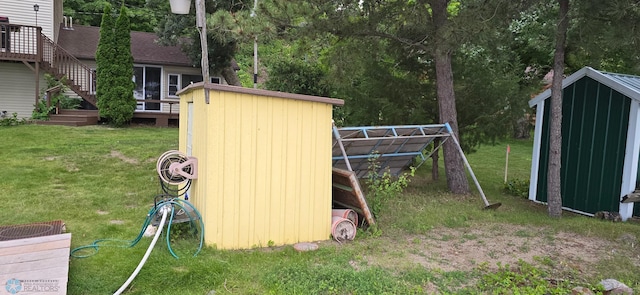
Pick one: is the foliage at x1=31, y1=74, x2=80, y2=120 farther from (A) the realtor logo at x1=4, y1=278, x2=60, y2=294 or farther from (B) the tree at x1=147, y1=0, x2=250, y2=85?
(A) the realtor logo at x1=4, y1=278, x2=60, y2=294

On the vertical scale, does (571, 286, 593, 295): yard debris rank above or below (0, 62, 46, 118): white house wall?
below

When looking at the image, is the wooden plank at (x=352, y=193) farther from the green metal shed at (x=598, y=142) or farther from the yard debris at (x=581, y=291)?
the green metal shed at (x=598, y=142)

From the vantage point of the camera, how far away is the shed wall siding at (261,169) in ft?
15.5

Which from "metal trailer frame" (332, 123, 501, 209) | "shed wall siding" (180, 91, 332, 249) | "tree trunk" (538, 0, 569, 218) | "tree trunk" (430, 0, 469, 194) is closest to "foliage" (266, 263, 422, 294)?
"shed wall siding" (180, 91, 332, 249)

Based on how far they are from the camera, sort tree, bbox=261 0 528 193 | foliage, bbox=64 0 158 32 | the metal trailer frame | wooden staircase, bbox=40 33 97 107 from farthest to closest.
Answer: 1. foliage, bbox=64 0 158 32
2. wooden staircase, bbox=40 33 97 107
3. tree, bbox=261 0 528 193
4. the metal trailer frame

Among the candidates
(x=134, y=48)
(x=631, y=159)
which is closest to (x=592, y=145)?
(x=631, y=159)

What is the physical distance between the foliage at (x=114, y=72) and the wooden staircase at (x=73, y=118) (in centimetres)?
50

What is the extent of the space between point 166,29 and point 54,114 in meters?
4.45

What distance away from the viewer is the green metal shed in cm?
701

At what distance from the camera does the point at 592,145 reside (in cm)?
757

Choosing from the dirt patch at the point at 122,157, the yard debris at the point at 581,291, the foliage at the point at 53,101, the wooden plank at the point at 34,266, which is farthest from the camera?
the foliage at the point at 53,101

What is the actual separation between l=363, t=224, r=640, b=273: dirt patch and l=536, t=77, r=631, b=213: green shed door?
6.96 feet

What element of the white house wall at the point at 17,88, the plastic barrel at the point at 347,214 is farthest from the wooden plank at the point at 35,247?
the white house wall at the point at 17,88

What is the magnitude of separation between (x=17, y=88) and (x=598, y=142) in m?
17.6
